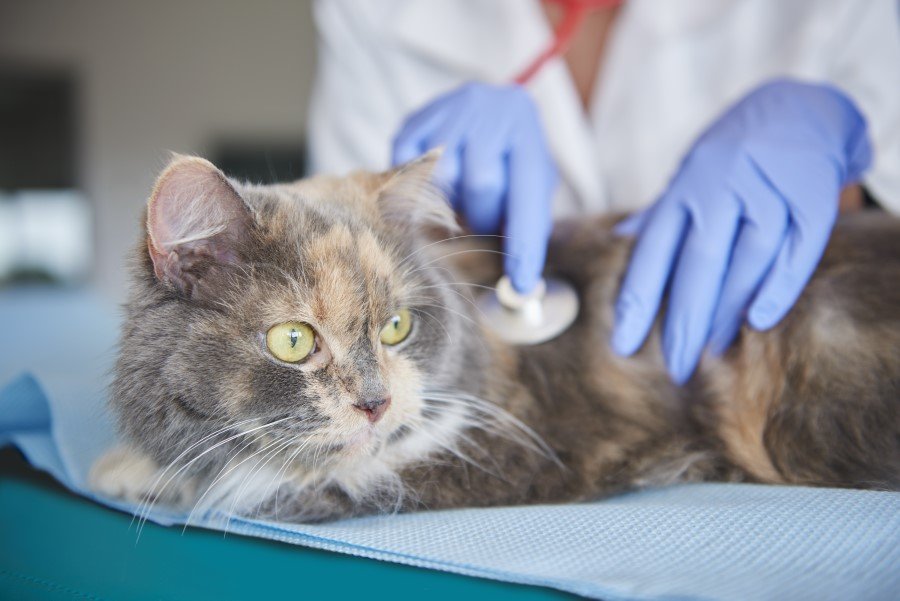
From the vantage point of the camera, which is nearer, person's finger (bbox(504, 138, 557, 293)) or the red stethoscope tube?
person's finger (bbox(504, 138, 557, 293))

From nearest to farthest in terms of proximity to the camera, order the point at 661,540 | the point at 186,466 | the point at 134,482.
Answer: the point at 661,540, the point at 186,466, the point at 134,482

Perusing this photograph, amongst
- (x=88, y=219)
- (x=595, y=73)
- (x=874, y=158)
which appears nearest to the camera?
(x=874, y=158)

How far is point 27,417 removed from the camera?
1.22 m

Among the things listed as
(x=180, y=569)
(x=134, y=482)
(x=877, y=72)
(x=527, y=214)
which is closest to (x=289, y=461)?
(x=180, y=569)

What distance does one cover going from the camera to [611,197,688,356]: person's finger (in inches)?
45.9

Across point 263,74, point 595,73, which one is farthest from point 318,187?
point 263,74

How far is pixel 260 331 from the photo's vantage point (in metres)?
0.87

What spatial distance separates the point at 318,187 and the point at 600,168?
0.90m

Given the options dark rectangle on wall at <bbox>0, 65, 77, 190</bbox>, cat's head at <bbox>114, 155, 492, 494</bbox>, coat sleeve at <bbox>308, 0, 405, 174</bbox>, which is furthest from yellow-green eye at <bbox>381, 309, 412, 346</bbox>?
dark rectangle on wall at <bbox>0, 65, 77, 190</bbox>

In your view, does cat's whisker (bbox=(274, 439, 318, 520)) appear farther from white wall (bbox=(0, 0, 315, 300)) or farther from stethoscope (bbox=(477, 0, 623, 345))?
white wall (bbox=(0, 0, 315, 300))

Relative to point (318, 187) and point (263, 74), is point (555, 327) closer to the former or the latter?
point (318, 187)

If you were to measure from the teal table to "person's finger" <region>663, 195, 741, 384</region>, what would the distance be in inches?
22.5

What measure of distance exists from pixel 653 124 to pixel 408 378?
108 cm

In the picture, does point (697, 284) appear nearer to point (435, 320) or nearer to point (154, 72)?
point (435, 320)
